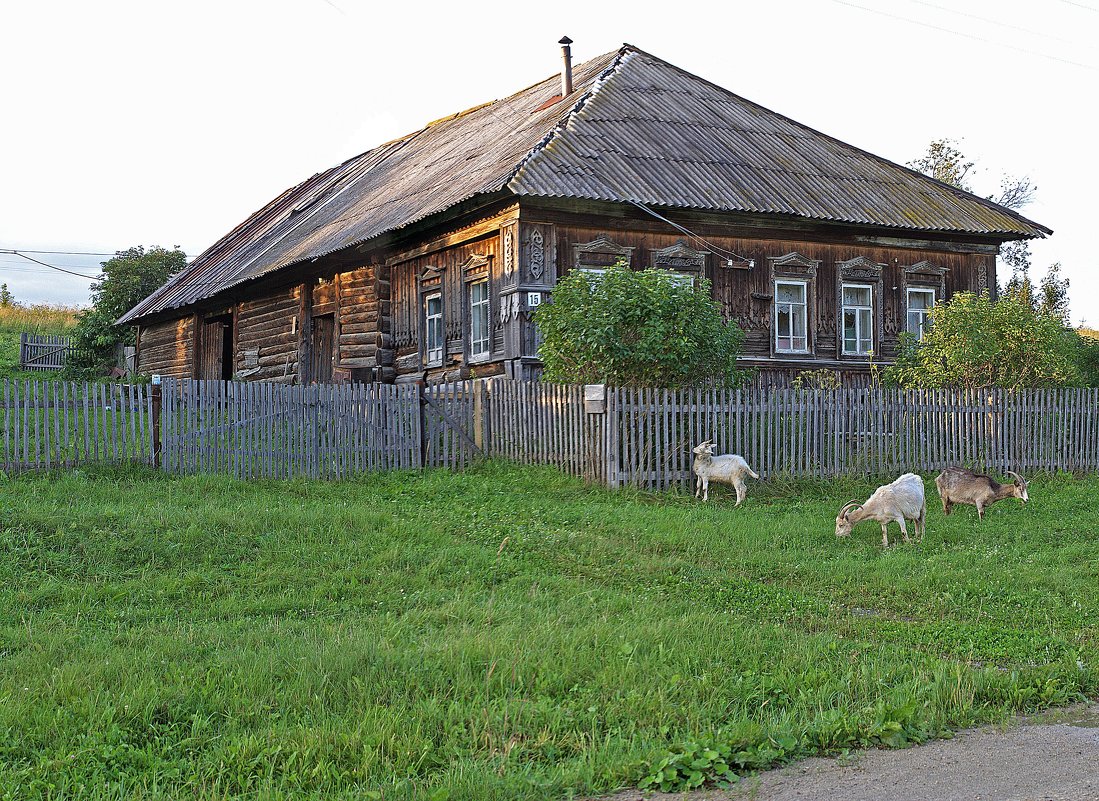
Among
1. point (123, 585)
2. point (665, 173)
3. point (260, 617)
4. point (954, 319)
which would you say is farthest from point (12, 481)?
point (954, 319)

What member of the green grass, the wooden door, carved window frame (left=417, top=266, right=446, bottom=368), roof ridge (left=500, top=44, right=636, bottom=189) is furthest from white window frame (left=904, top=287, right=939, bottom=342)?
the wooden door

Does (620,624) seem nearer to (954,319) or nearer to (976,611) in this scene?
(976,611)

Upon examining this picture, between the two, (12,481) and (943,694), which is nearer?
(943,694)

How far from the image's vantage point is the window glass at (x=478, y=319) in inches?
784

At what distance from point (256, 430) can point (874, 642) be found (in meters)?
9.19

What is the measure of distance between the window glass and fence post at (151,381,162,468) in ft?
23.0

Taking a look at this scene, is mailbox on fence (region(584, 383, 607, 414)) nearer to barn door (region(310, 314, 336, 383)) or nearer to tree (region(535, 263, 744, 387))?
tree (region(535, 263, 744, 387))

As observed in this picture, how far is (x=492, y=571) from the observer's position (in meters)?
9.09

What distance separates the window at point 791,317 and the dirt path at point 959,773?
1573 cm

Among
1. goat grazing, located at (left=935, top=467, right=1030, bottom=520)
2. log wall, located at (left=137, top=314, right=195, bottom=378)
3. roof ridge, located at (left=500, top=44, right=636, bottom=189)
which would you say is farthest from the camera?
log wall, located at (left=137, top=314, right=195, bottom=378)

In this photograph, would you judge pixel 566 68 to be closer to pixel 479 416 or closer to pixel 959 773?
pixel 479 416

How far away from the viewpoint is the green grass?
203 inches

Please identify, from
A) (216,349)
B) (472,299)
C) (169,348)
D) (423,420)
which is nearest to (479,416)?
(423,420)

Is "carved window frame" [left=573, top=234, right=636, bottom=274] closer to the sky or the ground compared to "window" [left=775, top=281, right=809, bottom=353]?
closer to the sky
